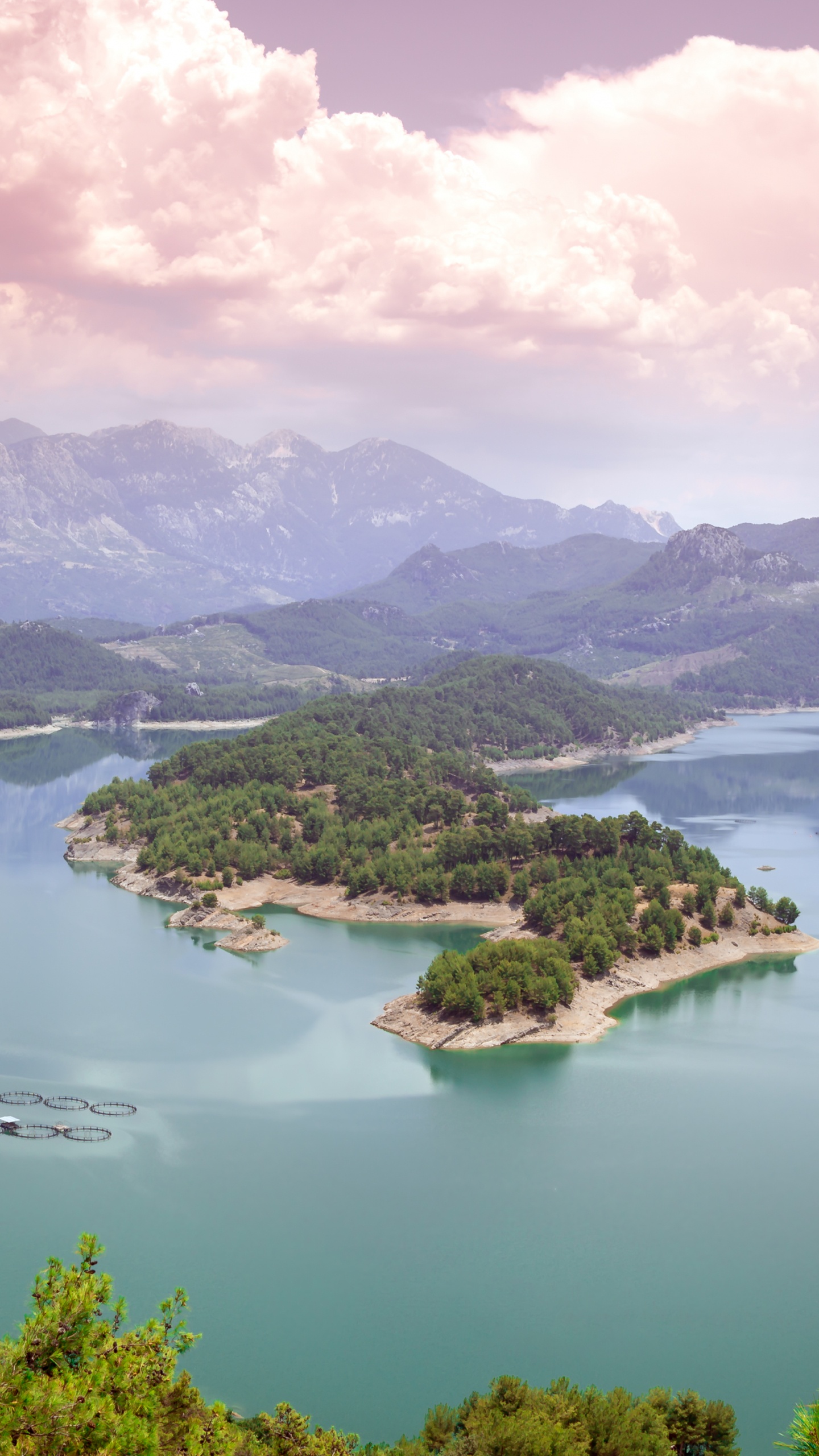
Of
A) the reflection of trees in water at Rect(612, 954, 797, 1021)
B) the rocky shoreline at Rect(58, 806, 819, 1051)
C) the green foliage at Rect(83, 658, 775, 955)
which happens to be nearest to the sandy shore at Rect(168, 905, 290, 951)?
the rocky shoreline at Rect(58, 806, 819, 1051)

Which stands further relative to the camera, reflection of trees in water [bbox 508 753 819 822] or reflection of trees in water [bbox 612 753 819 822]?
reflection of trees in water [bbox 508 753 819 822]

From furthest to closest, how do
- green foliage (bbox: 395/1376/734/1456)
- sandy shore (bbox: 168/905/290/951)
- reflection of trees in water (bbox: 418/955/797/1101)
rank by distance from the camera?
sandy shore (bbox: 168/905/290/951)
reflection of trees in water (bbox: 418/955/797/1101)
green foliage (bbox: 395/1376/734/1456)

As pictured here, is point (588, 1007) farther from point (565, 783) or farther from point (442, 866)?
point (565, 783)

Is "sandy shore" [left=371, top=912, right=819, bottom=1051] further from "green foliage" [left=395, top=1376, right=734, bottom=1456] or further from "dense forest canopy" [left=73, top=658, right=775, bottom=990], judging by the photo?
"green foliage" [left=395, top=1376, right=734, bottom=1456]

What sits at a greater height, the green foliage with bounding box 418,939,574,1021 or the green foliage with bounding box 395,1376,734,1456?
the green foliage with bounding box 418,939,574,1021

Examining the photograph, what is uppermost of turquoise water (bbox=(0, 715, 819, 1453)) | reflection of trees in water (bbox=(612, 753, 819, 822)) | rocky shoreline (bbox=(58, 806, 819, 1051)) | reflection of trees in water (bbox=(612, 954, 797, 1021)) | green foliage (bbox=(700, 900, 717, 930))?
reflection of trees in water (bbox=(612, 753, 819, 822))

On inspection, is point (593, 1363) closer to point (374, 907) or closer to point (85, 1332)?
point (85, 1332)

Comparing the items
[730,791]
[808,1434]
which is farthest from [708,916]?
[730,791]
